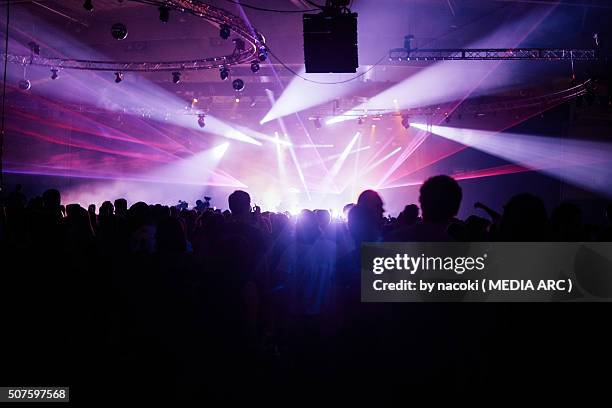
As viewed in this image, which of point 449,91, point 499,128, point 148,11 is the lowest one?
point 499,128

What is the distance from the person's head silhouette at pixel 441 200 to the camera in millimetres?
2230

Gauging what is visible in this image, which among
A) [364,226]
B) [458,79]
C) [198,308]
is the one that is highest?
[458,79]

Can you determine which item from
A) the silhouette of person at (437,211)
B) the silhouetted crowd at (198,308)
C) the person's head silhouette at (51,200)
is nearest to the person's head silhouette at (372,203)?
the silhouetted crowd at (198,308)

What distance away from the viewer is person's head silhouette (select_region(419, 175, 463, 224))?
2230 mm

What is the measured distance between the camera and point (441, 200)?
2234 millimetres

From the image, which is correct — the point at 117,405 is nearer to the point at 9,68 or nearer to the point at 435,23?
the point at 435,23

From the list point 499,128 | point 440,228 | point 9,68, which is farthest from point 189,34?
point 440,228

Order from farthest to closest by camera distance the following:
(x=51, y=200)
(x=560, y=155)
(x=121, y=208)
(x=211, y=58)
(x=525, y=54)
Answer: (x=560, y=155) → (x=211, y=58) → (x=525, y=54) → (x=121, y=208) → (x=51, y=200)

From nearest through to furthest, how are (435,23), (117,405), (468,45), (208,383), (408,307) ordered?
(408,307), (117,405), (208,383), (435,23), (468,45)

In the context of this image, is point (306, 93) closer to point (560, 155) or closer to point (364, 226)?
point (560, 155)

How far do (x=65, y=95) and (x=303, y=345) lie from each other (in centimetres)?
1471

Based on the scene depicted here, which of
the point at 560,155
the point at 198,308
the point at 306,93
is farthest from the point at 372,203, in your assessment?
the point at 306,93

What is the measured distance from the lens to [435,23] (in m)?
10.8

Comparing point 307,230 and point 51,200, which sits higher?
point 51,200
